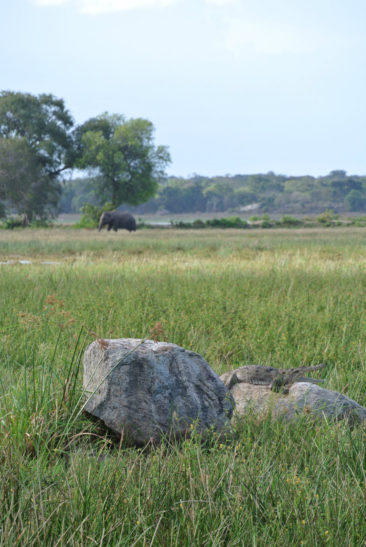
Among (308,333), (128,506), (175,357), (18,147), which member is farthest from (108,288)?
(18,147)

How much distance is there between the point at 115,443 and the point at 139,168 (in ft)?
170

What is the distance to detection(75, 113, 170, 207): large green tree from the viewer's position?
5103 cm

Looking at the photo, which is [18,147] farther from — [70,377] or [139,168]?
[70,377]

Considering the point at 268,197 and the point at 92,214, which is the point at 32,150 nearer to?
the point at 92,214

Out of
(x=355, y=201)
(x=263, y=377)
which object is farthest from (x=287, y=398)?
(x=355, y=201)

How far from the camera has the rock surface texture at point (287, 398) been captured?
3594 millimetres

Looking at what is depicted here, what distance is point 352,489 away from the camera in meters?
A: 2.42

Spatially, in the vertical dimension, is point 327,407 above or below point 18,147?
below

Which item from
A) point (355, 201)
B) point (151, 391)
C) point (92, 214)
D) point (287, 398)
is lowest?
point (287, 398)

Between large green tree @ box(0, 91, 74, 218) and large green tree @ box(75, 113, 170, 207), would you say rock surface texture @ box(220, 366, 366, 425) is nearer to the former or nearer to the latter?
large green tree @ box(0, 91, 74, 218)

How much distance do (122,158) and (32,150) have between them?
835 cm

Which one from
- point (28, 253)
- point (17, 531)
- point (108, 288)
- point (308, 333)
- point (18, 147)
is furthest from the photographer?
point (18, 147)

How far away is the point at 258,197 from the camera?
5246 inches

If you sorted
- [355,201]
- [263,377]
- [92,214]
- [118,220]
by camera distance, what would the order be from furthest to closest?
[355,201] < [92,214] < [118,220] < [263,377]
